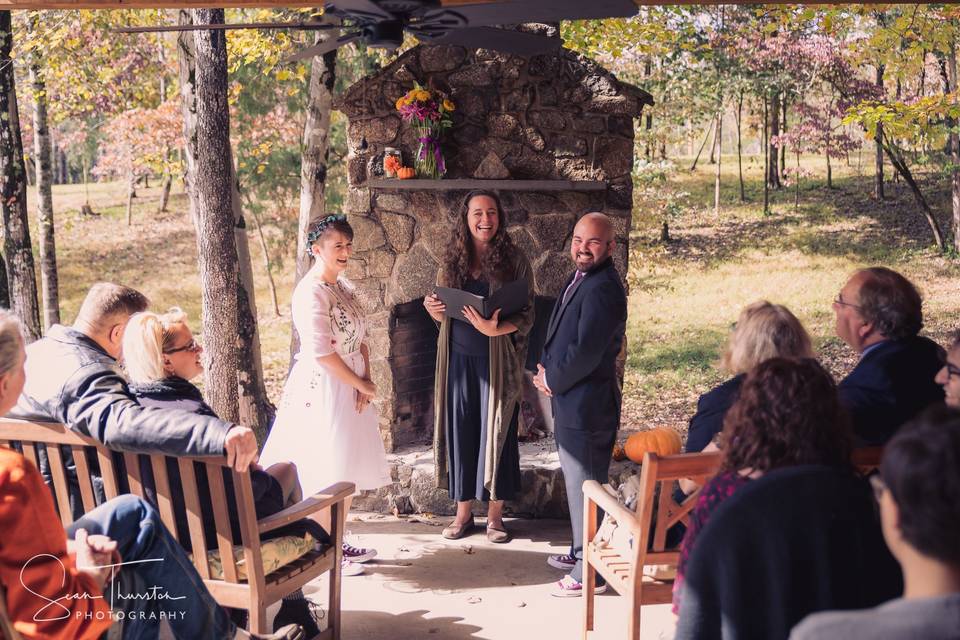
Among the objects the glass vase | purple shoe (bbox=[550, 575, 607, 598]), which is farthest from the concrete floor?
the glass vase

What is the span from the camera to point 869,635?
1374 millimetres

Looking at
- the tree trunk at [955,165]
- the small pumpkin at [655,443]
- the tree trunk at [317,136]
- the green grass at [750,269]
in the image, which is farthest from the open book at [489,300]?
the tree trunk at [955,165]

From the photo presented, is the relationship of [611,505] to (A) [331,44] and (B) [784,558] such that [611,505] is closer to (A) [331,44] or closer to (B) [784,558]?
(B) [784,558]

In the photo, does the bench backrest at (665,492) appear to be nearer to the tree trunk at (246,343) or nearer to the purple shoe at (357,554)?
the purple shoe at (357,554)

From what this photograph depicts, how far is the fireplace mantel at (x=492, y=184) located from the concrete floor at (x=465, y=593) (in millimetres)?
1703

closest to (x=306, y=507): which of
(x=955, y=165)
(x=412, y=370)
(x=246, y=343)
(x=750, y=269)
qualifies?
(x=412, y=370)

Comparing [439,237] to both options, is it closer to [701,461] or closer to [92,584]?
[701,461]

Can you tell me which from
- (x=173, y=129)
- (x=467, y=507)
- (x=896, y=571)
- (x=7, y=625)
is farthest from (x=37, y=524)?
(x=173, y=129)

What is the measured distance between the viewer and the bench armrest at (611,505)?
9.59 ft

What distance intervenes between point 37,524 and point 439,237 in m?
3.17

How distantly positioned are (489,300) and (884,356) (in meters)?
1.80

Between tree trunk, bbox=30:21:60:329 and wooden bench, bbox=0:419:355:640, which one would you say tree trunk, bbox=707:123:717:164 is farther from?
wooden bench, bbox=0:419:355:640

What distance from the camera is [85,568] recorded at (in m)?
A: 2.39

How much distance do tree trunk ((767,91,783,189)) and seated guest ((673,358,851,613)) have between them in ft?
31.7
